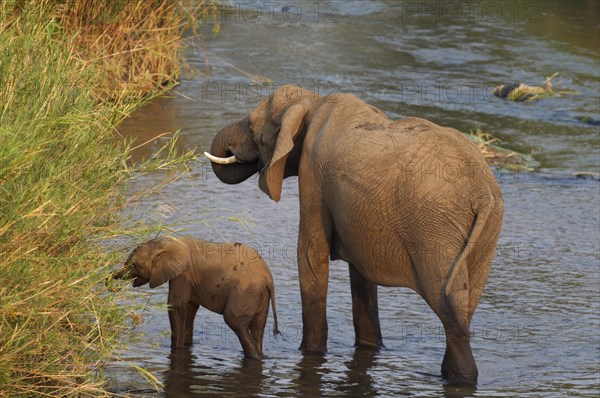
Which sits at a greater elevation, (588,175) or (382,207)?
(382,207)

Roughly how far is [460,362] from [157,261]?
2032 millimetres

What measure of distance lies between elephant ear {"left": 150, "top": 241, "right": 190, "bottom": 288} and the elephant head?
28.7 inches

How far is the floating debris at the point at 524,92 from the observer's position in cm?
1725

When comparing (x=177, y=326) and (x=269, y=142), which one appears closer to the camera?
(x=177, y=326)

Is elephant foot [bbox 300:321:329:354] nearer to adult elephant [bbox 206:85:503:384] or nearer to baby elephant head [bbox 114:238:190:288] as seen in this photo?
adult elephant [bbox 206:85:503:384]

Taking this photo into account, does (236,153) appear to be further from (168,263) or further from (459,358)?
(459,358)

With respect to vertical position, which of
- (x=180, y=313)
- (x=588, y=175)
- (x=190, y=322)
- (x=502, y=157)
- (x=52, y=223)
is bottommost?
(x=588, y=175)

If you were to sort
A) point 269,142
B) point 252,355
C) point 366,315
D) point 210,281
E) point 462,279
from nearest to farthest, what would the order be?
point 462,279, point 252,355, point 210,281, point 366,315, point 269,142

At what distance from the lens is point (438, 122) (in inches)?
620

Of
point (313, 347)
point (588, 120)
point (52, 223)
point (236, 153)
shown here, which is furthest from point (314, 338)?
point (588, 120)

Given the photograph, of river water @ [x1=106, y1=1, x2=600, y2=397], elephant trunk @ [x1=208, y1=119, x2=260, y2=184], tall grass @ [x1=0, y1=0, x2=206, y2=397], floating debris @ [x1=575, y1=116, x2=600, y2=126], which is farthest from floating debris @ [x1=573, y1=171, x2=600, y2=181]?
tall grass @ [x1=0, y1=0, x2=206, y2=397]

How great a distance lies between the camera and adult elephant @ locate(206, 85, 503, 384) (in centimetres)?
778

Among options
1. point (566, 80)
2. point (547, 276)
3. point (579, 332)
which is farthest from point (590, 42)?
point (579, 332)

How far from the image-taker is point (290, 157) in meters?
8.85
